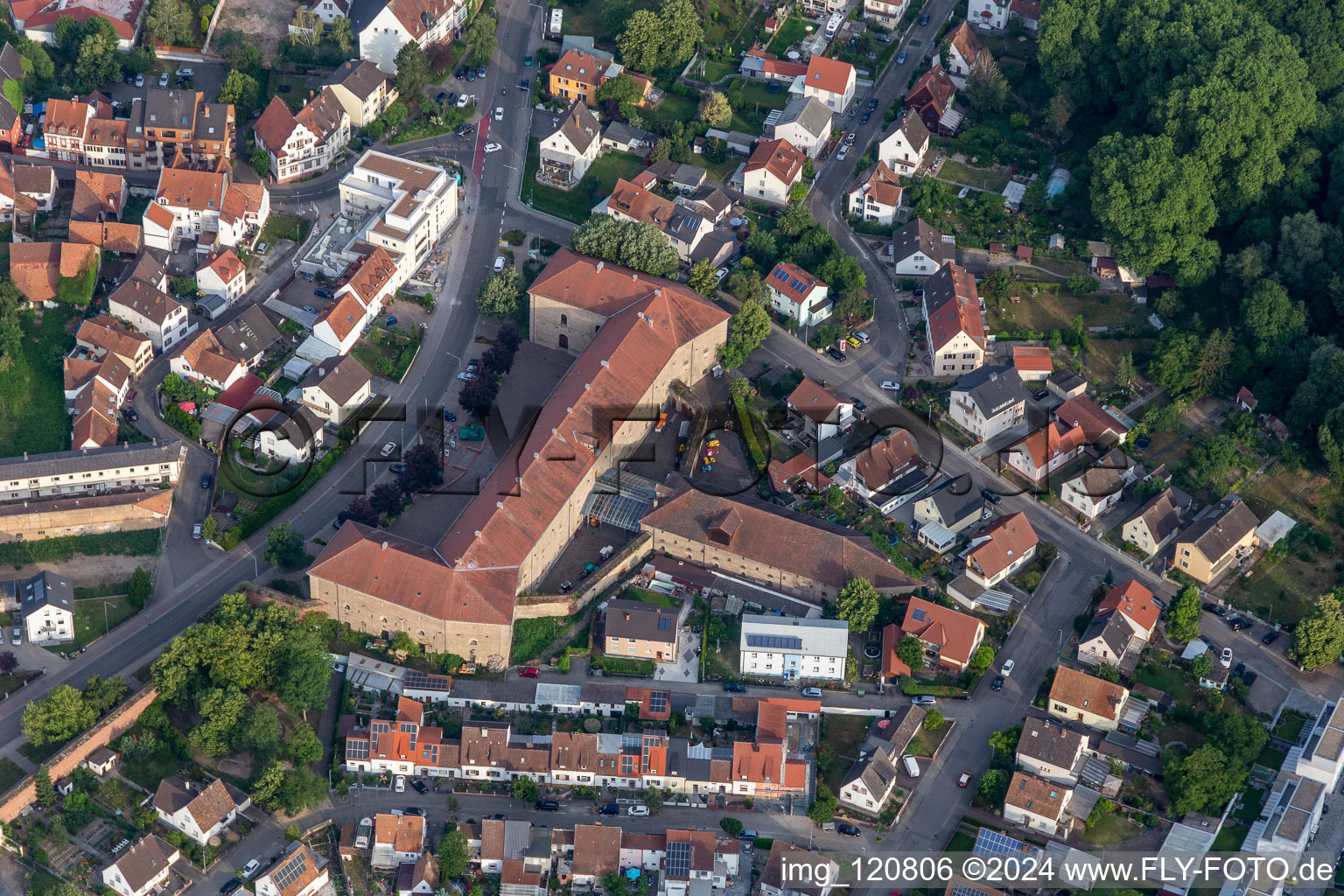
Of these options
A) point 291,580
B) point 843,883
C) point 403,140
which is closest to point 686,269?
point 403,140

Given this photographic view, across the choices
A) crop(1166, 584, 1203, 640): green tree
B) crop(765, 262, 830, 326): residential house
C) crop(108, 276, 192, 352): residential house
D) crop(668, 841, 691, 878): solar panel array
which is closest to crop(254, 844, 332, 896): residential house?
crop(668, 841, 691, 878): solar panel array

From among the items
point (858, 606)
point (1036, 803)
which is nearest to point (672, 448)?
point (858, 606)

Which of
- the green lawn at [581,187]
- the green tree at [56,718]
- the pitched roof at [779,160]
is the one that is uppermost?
the pitched roof at [779,160]

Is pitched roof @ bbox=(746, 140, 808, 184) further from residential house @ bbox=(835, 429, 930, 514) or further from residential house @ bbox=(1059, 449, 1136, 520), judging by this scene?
residential house @ bbox=(1059, 449, 1136, 520)

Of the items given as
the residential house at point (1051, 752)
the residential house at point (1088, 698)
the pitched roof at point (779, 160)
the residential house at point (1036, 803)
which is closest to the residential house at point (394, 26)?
the pitched roof at point (779, 160)

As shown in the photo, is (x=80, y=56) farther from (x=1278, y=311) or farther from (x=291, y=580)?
(x=1278, y=311)

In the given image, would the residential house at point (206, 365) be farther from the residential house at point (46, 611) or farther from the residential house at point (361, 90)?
the residential house at point (361, 90)
